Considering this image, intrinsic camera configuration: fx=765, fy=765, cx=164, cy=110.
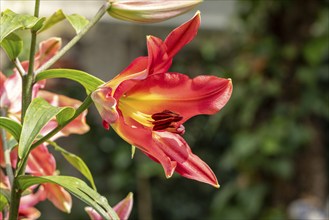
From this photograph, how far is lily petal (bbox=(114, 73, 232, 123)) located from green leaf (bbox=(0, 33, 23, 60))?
94 mm

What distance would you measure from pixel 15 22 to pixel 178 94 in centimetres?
13

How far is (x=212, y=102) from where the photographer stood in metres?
0.57

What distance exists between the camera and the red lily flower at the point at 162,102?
21.3 inches

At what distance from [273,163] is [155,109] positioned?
8.57 feet

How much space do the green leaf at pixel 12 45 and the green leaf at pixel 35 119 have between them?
0.19ft

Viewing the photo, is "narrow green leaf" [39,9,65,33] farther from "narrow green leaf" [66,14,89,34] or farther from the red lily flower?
the red lily flower

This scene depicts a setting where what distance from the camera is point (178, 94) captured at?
57 cm

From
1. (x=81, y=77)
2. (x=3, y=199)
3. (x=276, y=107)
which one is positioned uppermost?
(x=81, y=77)

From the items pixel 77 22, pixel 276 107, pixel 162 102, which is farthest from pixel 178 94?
pixel 276 107

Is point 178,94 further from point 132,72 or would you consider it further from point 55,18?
point 55,18

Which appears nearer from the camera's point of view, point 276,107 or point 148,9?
point 148,9

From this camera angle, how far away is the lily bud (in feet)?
1.94

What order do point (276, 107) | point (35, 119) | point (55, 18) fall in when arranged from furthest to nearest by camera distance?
point (276, 107) → point (55, 18) → point (35, 119)

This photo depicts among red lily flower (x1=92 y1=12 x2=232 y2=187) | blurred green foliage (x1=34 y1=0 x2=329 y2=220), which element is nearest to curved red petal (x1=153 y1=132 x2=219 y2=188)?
red lily flower (x1=92 y1=12 x2=232 y2=187)
